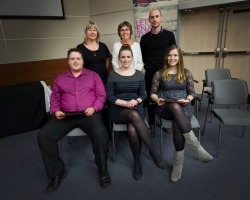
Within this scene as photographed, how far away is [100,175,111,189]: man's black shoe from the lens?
1908 mm

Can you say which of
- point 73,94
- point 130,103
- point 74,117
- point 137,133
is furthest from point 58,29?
point 137,133

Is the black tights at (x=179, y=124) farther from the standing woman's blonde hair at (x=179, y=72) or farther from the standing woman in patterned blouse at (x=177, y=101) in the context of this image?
the standing woman's blonde hair at (x=179, y=72)

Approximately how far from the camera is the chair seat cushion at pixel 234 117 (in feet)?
6.99

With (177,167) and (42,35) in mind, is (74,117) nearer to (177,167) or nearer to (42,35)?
(177,167)

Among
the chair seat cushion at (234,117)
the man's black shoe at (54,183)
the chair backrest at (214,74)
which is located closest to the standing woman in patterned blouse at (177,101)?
the chair seat cushion at (234,117)

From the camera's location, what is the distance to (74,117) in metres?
2.06

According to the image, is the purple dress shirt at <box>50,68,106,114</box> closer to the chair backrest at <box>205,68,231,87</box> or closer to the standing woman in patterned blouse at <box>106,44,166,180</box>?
the standing woman in patterned blouse at <box>106,44,166,180</box>

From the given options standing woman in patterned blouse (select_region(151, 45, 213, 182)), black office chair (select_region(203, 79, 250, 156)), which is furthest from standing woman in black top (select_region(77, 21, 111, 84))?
black office chair (select_region(203, 79, 250, 156))

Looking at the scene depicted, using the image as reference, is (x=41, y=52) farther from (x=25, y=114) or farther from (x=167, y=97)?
(x=167, y=97)

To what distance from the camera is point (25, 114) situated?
3125mm

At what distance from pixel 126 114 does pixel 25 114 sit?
193cm

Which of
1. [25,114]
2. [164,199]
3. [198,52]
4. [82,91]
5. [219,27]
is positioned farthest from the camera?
[198,52]

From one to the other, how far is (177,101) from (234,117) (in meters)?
0.75


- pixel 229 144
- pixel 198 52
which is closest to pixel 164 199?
pixel 229 144
